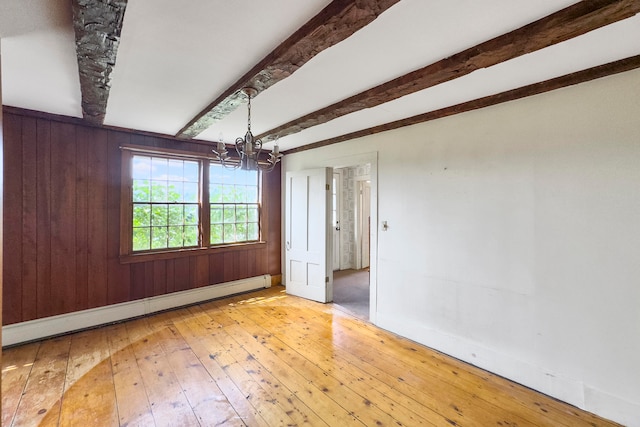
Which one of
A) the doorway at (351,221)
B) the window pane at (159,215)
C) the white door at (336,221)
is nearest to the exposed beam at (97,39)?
the window pane at (159,215)

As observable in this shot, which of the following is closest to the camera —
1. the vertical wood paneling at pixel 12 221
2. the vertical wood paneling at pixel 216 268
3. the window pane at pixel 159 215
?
the vertical wood paneling at pixel 12 221

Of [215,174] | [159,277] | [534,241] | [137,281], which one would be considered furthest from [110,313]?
[534,241]

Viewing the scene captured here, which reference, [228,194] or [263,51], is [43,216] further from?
[263,51]

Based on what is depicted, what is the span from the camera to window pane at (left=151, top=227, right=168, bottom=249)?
384cm

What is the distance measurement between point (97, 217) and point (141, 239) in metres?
0.56

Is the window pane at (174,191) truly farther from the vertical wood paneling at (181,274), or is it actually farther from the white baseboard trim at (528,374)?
the white baseboard trim at (528,374)

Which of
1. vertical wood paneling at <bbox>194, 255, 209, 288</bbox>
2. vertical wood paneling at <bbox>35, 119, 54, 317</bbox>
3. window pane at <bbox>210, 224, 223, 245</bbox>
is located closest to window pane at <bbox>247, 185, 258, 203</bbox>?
window pane at <bbox>210, 224, 223, 245</bbox>

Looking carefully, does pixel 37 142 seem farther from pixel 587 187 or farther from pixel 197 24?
pixel 587 187

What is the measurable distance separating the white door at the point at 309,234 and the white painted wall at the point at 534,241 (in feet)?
4.09

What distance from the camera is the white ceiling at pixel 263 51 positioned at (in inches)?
55.7

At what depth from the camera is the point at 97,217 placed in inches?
134

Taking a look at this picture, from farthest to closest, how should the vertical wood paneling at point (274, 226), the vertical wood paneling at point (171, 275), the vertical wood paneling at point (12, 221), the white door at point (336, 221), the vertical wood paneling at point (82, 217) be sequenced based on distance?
the white door at point (336, 221)
the vertical wood paneling at point (274, 226)
the vertical wood paneling at point (171, 275)
the vertical wood paneling at point (82, 217)
the vertical wood paneling at point (12, 221)

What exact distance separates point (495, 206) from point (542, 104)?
89 cm

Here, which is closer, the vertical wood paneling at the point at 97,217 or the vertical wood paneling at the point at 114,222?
the vertical wood paneling at the point at 97,217
